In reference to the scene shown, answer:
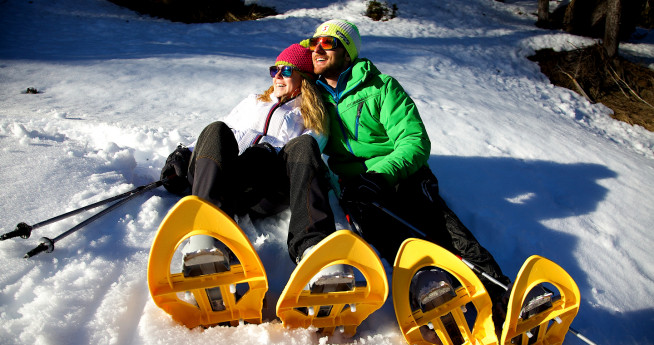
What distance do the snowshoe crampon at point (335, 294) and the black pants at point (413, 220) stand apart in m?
0.67

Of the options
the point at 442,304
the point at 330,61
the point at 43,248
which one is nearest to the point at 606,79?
the point at 330,61

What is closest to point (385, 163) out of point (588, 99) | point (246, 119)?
point (246, 119)

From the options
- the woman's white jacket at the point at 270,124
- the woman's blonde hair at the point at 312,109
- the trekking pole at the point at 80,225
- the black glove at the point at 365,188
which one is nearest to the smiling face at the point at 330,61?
the woman's blonde hair at the point at 312,109

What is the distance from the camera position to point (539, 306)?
1639 millimetres

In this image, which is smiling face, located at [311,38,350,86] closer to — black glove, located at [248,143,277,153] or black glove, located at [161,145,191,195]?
black glove, located at [248,143,277,153]

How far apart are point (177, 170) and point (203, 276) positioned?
95cm

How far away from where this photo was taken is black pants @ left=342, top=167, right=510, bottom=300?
84.0 inches

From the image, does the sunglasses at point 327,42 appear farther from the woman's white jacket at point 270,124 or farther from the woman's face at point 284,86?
the woman's white jacket at point 270,124

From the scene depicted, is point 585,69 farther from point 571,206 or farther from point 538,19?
point 571,206

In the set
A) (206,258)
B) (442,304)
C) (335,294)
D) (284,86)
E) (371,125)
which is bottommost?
(442,304)

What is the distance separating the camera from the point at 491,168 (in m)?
3.47

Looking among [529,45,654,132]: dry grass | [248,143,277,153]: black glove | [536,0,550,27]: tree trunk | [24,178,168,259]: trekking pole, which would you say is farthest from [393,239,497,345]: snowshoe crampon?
[536,0,550,27]: tree trunk

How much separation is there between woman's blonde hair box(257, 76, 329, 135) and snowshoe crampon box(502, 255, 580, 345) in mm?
1487

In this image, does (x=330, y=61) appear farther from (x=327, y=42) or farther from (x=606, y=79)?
(x=606, y=79)
